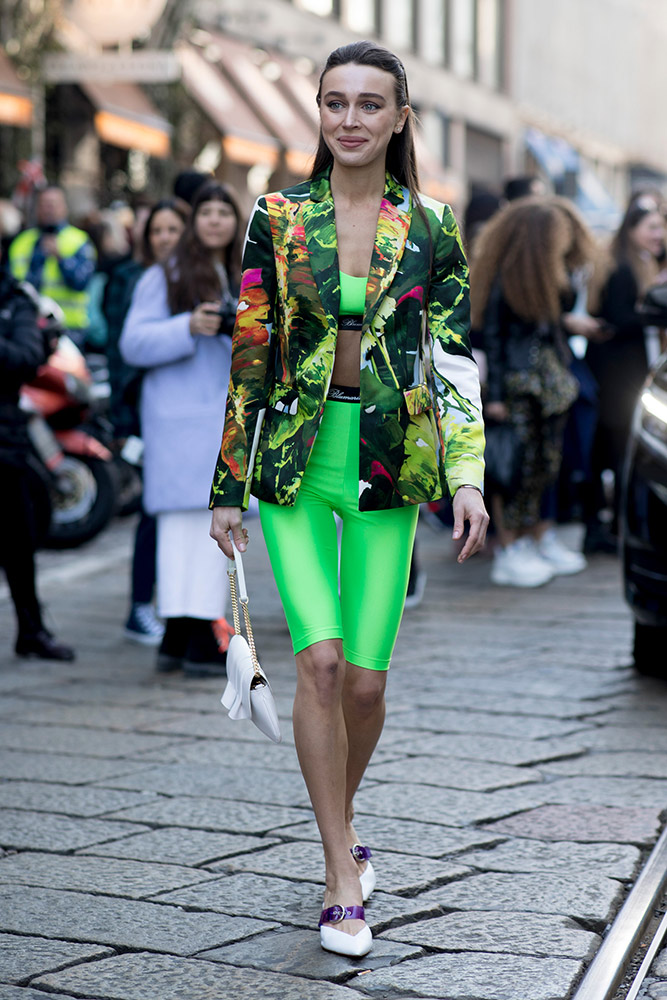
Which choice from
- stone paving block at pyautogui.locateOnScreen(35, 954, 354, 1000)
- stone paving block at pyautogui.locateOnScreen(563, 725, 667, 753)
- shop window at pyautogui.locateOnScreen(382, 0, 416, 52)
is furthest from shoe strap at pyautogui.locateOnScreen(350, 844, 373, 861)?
shop window at pyautogui.locateOnScreen(382, 0, 416, 52)

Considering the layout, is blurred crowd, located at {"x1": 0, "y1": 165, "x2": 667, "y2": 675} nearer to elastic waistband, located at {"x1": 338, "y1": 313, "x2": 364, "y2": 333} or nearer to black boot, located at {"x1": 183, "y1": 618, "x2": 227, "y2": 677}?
black boot, located at {"x1": 183, "y1": 618, "x2": 227, "y2": 677}

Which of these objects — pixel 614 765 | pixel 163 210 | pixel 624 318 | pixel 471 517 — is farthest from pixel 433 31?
pixel 471 517

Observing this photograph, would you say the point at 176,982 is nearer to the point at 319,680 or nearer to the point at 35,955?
the point at 35,955

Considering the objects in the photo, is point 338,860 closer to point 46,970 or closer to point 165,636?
point 46,970

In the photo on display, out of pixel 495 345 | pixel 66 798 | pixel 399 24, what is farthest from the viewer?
pixel 399 24

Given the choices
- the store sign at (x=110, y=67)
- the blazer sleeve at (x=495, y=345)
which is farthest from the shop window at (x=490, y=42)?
the blazer sleeve at (x=495, y=345)

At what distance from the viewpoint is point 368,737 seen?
11.2ft

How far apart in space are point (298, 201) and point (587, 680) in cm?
298

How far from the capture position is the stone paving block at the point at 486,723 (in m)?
5.00

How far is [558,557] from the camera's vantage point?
866cm

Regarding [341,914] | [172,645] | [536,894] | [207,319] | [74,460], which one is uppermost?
[207,319]

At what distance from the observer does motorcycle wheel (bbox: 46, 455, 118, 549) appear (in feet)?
30.1

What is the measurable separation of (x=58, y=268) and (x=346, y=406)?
8.02 meters

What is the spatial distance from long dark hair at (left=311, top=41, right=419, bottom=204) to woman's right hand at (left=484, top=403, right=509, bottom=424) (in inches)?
179
